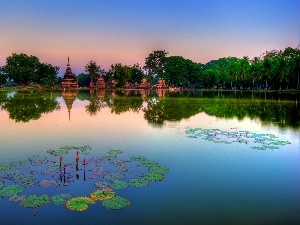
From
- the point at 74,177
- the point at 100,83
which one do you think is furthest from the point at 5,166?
the point at 100,83

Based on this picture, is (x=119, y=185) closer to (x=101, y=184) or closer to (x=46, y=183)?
(x=101, y=184)

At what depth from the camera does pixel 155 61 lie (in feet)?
502

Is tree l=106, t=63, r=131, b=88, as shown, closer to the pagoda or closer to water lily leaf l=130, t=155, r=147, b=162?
the pagoda

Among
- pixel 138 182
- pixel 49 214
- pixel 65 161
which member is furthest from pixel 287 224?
pixel 65 161

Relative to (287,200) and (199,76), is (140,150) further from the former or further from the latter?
(199,76)

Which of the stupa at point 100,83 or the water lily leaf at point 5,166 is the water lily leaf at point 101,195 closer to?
the water lily leaf at point 5,166

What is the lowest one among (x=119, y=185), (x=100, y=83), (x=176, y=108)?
(x=119, y=185)

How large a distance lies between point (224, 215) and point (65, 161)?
7623mm

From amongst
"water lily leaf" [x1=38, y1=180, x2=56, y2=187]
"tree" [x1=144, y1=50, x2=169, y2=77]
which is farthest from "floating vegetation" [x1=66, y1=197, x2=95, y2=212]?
"tree" [x1=144, y1=50, x2=169, y2=77]

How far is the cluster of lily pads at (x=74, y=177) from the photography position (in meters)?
9.12

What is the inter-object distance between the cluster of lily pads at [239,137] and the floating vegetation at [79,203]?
10.2m

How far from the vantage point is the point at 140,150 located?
51.3ft

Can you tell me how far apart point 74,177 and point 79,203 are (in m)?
2.41

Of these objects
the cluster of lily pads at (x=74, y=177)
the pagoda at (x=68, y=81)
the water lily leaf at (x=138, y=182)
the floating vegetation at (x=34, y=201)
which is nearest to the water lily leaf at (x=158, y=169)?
the cluster of lily pads at (x=74, y=177)
